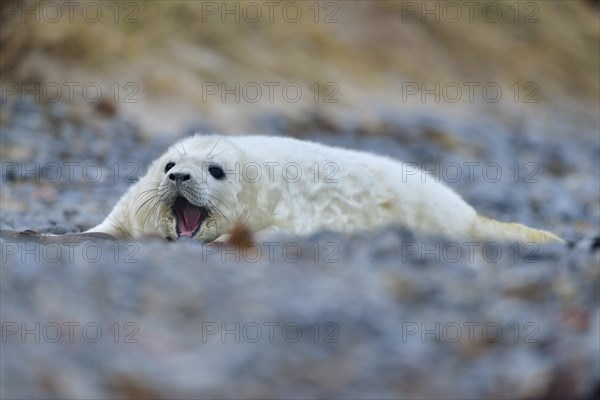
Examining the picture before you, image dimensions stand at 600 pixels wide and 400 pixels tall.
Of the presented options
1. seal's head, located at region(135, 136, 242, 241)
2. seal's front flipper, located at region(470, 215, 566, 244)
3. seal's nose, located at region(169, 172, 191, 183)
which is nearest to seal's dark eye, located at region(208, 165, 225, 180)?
seal's head, located at region(135, 136, 242, 241)

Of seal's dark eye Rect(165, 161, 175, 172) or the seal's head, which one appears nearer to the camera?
the seal's head

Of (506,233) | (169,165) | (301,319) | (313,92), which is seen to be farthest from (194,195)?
(313,92)

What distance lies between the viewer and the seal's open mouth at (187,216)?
237 inches

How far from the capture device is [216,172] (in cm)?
601

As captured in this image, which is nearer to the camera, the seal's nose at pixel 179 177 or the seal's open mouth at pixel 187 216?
the seal's nose at pixel 179 177

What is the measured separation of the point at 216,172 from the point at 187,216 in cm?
31

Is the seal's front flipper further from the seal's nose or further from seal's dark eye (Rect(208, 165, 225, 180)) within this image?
the seal's nose

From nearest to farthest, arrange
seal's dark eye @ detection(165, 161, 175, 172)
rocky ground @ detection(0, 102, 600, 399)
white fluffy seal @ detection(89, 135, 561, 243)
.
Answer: rocky ground @ detection(0, 102, 600, 399) → white fluffy seal @ detection(89, 135, 561, 243) → seal's dark eye @ detection(165, 161, 175, 172)

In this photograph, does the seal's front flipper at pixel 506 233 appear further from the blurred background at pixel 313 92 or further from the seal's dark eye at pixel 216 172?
the seal's dark eye at pixel 216 172

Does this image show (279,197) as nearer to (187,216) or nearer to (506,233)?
(187,216)

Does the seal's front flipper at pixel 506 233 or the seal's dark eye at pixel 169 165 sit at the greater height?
the seal's dark eye at pixel 169 165

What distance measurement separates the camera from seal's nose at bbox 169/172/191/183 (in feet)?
19.1

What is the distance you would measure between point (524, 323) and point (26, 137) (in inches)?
371

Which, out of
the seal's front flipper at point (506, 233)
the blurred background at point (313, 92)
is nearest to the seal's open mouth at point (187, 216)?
the blurred background at point (313, 92)
